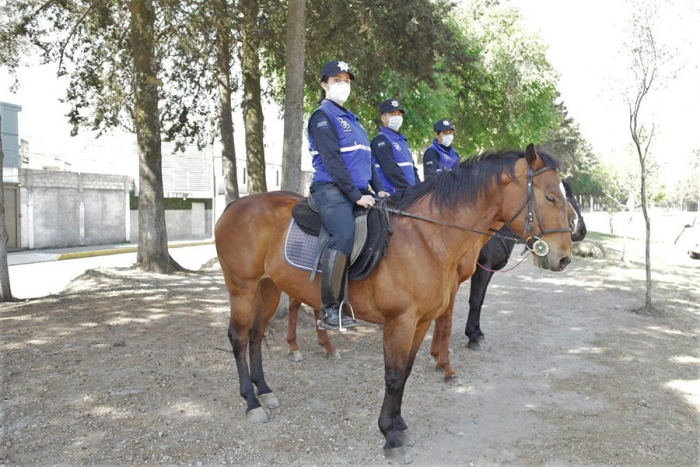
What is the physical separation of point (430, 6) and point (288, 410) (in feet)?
24.9

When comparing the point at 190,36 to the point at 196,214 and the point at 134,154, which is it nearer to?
the point at 196,214

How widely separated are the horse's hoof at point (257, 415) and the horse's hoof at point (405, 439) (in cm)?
118

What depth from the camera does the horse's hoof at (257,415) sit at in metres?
4.39

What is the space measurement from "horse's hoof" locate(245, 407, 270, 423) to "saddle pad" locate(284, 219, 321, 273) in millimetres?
1341

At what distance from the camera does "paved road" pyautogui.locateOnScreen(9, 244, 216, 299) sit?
1120 centimetres

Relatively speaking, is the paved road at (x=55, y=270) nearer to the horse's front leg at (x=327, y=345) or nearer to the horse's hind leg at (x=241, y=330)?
the horse's front leg at (x=327, y=345)

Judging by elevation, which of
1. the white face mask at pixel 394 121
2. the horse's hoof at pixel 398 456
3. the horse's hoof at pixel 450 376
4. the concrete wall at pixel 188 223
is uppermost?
the white face mask at pixel 394 121

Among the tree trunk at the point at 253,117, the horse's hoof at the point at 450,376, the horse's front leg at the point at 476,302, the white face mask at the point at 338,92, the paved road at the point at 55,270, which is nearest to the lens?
the white face mask at the point at 338,92

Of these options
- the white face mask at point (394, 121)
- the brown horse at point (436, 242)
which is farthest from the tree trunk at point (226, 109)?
the brown horse at point (436, 242)

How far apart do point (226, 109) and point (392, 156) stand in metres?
8.46

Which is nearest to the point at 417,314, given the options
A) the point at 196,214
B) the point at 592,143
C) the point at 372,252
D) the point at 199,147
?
the point at 372,252

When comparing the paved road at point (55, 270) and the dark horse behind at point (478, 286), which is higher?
the dark horse behind at point (478, 286)

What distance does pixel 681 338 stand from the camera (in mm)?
7562

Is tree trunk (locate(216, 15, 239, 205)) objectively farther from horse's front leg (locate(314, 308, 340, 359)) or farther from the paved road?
horse's front leg (locate(314, 308, 340, 359))
